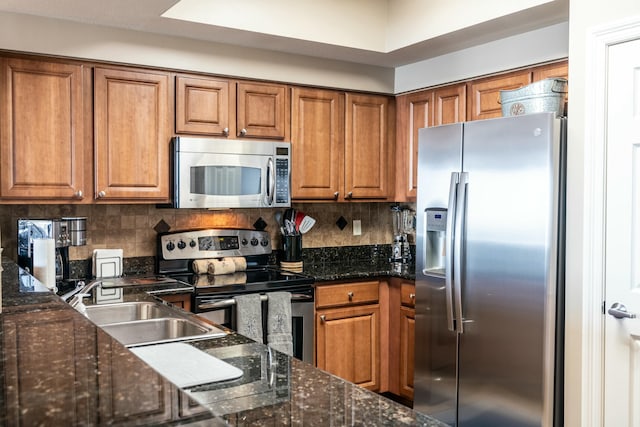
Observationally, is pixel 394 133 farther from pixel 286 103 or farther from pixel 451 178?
pixel 451 178

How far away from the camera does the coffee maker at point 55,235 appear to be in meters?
3.01

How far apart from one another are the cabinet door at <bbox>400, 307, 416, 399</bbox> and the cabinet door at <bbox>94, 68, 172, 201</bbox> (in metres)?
1.61

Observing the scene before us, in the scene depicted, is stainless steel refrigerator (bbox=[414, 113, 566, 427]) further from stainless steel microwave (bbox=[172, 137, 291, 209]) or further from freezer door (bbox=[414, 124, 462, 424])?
stainless steel microwave (bbox=[172, 137, 291, 209])

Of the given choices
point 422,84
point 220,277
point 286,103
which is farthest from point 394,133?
point 220,277

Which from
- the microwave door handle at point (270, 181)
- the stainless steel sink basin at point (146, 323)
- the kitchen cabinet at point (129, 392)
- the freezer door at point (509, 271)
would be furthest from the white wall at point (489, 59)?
the kitchen cabinet at point (129, 392)

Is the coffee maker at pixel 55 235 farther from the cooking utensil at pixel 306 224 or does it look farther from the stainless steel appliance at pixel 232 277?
the cooking utensil at pixel 306 224

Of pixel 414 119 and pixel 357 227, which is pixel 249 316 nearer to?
pixel 357 227

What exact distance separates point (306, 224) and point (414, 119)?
1.01m

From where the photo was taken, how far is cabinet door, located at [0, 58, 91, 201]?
3057 mm

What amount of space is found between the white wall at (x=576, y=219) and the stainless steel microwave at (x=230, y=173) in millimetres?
1721

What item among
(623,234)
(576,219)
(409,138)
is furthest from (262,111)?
(623,234)

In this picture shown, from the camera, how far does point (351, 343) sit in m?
3.85

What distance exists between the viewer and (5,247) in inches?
133

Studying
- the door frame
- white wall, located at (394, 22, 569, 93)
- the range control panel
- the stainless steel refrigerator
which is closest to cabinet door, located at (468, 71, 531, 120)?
white wall, located at (394, 22, 569, 93)
